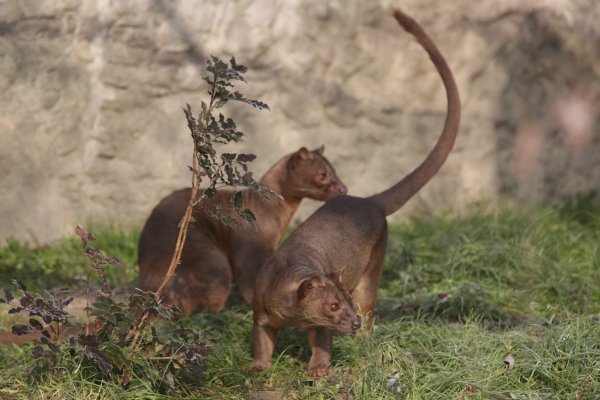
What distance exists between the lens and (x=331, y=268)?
5.43 m

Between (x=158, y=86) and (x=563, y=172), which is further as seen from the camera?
(x=563, y=172)

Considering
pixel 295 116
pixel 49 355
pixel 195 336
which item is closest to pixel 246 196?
pixel 295 116

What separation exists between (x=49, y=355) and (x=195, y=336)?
30.6 inches

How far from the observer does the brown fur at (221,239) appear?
6.14 metres

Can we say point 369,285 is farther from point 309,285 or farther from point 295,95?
point 295,95

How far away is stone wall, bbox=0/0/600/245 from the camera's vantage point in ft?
23.9

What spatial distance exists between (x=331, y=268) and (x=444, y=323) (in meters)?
0.72

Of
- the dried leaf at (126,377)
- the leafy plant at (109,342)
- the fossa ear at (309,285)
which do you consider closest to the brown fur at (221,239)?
the fossa ear at (309,285)

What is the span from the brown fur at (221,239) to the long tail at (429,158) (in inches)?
28.8

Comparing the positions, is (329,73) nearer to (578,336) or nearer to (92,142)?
(92,142)

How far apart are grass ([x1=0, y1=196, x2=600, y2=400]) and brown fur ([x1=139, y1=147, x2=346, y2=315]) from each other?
20 cm

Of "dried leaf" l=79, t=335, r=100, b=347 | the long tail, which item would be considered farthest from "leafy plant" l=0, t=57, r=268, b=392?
the long tail

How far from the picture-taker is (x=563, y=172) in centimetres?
820

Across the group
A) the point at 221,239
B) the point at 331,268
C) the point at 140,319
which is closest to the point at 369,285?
the point at 331,268
